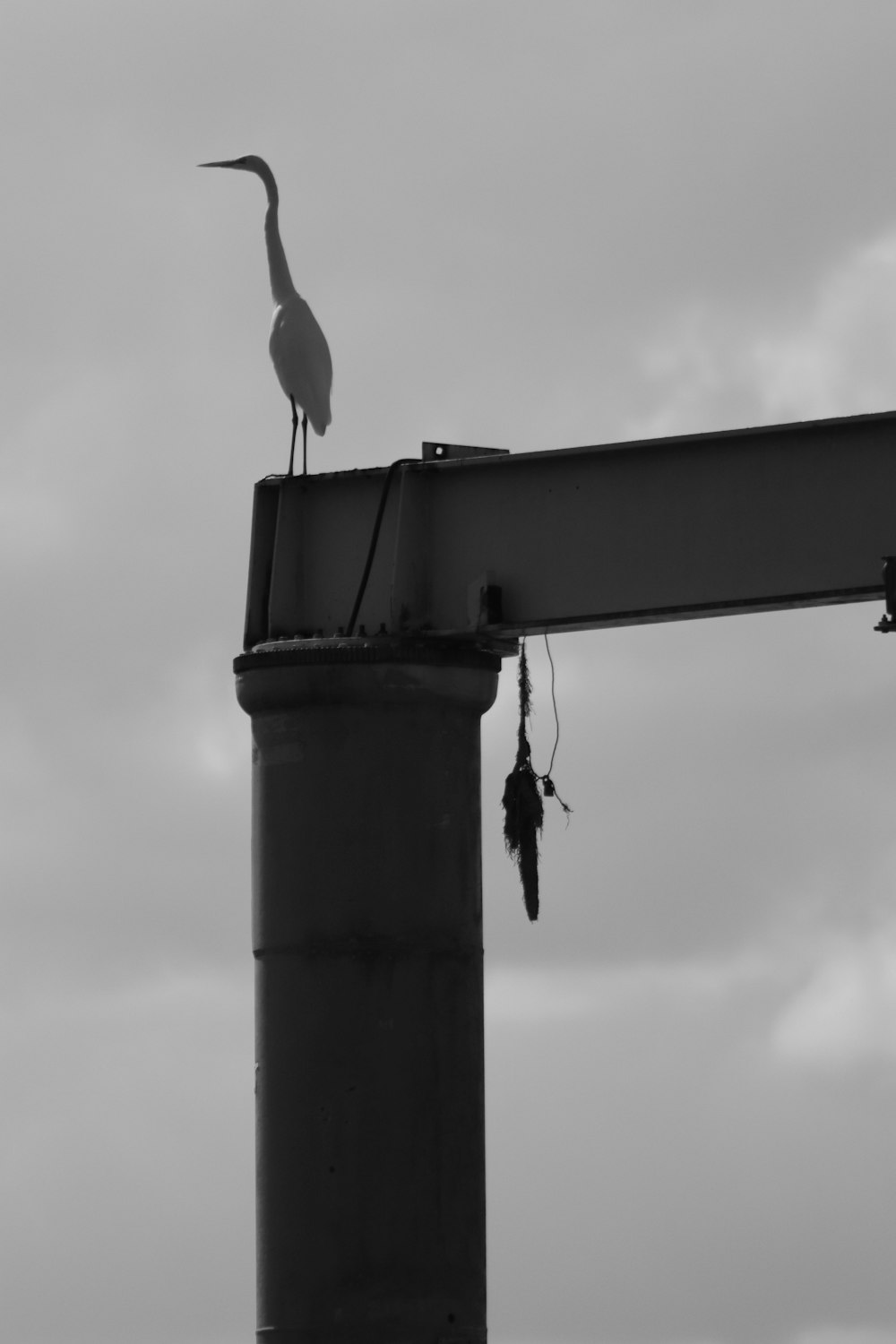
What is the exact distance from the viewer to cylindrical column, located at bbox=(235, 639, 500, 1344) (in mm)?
14625

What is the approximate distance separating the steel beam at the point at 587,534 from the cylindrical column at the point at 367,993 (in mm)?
519

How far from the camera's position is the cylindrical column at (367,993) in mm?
14625

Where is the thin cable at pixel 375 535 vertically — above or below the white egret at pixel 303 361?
below

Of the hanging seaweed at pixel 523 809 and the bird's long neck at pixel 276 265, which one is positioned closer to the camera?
the hanging seaweed at pixel 523 809

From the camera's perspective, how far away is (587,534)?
1548 cm

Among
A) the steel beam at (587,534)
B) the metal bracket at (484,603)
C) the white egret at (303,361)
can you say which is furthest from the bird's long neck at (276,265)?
the metal bracket at (484,603)

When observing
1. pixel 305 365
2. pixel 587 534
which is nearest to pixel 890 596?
pixel 587 534

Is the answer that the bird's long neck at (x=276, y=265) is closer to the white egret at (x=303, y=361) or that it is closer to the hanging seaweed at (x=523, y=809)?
the white egret at (x=303, y=361)

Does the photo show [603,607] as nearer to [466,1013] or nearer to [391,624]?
[391,624]

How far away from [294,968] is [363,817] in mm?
913

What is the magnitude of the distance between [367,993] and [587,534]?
2868 mm

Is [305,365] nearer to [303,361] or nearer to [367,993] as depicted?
[303,361]

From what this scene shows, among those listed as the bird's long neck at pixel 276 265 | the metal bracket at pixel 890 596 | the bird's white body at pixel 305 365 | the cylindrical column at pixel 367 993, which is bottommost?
the cylindrical column at pixel 367 993

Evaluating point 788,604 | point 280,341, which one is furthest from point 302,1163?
point 280,341
